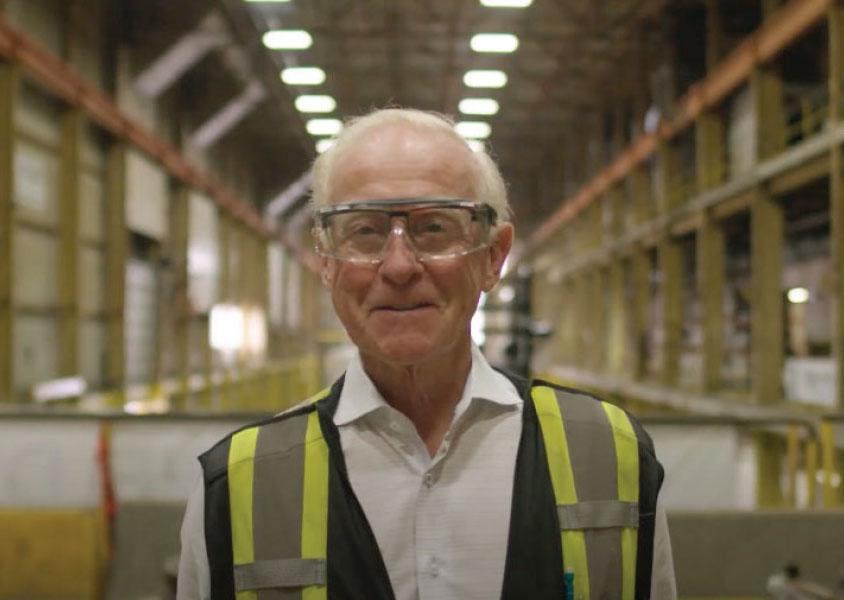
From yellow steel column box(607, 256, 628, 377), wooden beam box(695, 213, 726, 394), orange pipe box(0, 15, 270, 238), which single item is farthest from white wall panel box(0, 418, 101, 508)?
yellow steel column box(607, 256, 628, 377)

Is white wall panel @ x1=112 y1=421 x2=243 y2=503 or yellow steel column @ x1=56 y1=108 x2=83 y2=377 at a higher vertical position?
yellow steel column @ x1=56 y1=108 x2=83 y2=377

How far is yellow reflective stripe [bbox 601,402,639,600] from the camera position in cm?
185

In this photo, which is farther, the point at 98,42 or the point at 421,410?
the point at 98,42

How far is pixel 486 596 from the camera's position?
1744 mm

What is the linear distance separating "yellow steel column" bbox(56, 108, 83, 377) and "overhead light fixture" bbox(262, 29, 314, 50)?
3.35 metres

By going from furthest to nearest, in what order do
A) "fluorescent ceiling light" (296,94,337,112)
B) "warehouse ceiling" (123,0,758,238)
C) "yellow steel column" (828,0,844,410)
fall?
"fluorescent ceiling light" (296,94,337,112) → "warehouse ceiling" (123,0,758,238) → "yellow steel column" (828,0,844,410)

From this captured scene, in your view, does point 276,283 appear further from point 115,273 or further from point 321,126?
point 321,126

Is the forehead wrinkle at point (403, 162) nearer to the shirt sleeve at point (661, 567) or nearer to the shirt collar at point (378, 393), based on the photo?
the shirt collar at point (378, 393)

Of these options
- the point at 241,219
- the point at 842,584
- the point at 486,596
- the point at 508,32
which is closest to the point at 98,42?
the point at 508,32

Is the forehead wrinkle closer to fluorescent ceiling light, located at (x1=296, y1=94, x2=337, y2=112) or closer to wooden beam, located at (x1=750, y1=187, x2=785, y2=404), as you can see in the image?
wooden beam, located at (x1=750, y1=187, x2=785, y2=404)

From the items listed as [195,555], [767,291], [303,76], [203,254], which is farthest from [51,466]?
[203,254]

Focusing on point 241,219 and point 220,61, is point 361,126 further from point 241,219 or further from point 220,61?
point 241,219

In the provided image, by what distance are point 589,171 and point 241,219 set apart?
11179mm

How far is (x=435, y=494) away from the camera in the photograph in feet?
5.89
